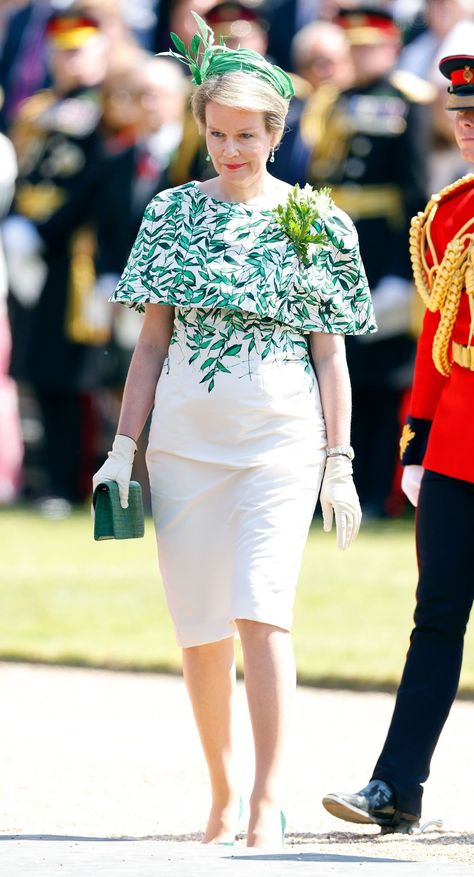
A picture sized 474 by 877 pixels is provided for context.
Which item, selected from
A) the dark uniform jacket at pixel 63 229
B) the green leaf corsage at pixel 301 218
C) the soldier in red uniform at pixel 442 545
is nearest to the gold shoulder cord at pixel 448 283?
the soldier in red uniform at pixel 442 545

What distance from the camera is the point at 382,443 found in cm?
1020

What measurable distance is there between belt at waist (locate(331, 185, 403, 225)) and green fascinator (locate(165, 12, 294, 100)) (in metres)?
5.44

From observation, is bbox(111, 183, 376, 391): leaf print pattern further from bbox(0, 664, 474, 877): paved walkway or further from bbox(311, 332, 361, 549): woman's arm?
bbox(0, 664, 474, 877): paved walkway

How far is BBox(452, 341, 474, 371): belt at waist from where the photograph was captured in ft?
14.9

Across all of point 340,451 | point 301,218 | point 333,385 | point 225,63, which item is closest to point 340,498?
point 340,451

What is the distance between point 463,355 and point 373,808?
101 cm

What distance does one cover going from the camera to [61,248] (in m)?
11.2

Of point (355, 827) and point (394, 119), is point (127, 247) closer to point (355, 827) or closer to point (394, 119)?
point (394, 119)

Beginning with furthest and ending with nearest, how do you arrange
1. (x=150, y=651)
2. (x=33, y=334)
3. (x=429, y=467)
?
1. (x=33, y=334)
2. (x=150, y=651)
3. (x=429, y=467)

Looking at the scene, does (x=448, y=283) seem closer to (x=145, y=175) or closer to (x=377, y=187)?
(x=377, y=187)

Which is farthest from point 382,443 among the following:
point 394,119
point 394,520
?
point 394,119

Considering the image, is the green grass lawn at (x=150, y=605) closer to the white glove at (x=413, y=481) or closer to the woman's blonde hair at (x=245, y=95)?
the white glove at (x=413, y=481)

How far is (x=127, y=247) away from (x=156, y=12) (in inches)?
94.9

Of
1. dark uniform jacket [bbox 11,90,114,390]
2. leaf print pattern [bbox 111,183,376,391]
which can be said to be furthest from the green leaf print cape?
dark uniform jacket [bbox 11,90,114,390]
